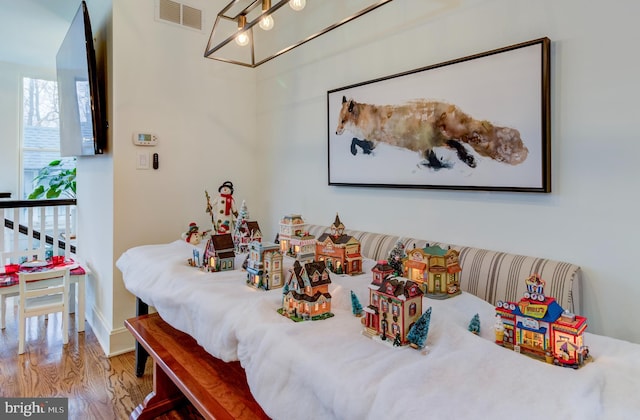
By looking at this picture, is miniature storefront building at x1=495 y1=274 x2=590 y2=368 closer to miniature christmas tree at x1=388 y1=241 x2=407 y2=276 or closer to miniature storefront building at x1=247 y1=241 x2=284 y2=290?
miniature christmas tree at x1=388 y1=241 x2=407 y2=276

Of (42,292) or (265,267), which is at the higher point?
(265,267)

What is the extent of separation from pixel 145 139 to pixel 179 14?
0.97m

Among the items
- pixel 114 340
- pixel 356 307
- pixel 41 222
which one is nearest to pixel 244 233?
pixel 356 307

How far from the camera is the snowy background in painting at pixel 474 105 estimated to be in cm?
155

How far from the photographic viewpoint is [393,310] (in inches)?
39.2

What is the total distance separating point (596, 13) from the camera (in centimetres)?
140

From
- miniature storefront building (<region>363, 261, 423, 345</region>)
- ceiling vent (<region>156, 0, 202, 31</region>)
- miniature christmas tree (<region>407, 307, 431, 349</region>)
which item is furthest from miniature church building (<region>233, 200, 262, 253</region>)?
ceiling vent (<region>156, 0, 202, 31</region>)

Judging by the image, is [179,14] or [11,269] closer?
[179,14]

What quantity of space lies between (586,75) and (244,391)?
173cm

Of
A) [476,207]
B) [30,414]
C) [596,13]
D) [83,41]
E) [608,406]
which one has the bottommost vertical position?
[30,414]

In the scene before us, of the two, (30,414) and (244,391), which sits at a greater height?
(244,391)

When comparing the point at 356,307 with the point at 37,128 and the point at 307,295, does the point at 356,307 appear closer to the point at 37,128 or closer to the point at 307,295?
the point at 307,295

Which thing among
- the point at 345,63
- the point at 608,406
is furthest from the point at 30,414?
the point at 345,63

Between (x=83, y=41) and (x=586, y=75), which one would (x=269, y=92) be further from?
(x=586, y=75)
